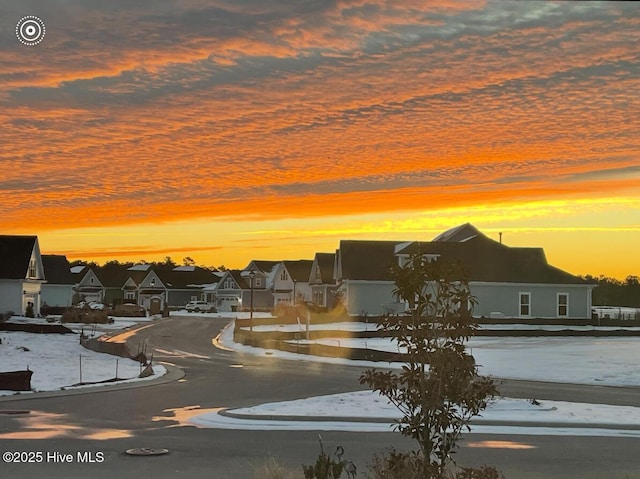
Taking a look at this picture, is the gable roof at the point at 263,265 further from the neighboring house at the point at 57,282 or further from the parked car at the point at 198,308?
the neighboring house at the point at 57,282

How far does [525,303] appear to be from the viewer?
63.6 m

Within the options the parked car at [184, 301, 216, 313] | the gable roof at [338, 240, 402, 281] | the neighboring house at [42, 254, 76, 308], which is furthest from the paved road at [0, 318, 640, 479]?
the parked car at [184, 301, 216, 313]

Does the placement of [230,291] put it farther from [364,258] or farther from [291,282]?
[364,258]

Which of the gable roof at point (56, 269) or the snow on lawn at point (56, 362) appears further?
the gable roof at point (56, 269)

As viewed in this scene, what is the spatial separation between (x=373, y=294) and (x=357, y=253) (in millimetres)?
4536

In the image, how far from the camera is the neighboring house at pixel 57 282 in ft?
286

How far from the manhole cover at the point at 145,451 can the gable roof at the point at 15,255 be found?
54.9 metres

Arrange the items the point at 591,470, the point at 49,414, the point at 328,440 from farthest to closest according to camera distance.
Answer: the point at 49,414, the point at 328,440, the point at 591,470

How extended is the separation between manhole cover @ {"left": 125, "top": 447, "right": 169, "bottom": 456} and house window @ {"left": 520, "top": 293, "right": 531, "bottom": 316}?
51926mm

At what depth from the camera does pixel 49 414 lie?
19.2 meters

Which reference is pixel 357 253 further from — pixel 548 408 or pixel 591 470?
pixel 591 470

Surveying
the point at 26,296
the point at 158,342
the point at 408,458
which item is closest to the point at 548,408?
the point at 408,458

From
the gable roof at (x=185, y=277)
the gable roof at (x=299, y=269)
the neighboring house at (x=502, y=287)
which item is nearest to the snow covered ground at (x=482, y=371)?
the neighboring house at (x=502, y=287)

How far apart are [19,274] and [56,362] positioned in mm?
34784
